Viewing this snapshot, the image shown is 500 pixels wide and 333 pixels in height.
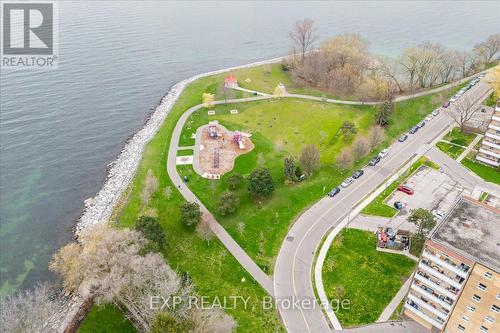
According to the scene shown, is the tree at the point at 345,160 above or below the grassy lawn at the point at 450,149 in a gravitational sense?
below

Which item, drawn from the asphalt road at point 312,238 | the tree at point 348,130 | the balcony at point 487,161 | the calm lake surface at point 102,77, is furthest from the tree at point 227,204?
the balcony at point 487,161

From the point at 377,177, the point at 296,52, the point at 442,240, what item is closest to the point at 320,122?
the point at 377,177

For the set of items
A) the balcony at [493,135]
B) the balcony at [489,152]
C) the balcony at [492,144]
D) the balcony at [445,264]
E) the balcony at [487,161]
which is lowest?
the balcony at [445,264]

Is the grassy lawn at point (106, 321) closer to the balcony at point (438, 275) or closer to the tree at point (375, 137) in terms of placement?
the balcony at point (438, 275)

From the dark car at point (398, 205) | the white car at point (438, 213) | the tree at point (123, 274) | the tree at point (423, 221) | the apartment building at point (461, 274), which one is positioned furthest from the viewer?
the dark car at point (398, 205)

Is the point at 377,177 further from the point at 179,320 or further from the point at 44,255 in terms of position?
the point at 44,255

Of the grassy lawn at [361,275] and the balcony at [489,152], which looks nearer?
the grassy lawn at [361,275]

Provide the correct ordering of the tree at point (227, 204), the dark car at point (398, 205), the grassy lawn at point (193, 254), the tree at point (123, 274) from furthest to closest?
the dark car at point (398, 205) → the tree at point (227, 204) → the grassy lawn at point (193, 254) → the tree at point (123, 274)

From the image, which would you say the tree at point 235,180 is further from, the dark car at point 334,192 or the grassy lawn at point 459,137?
the grassy lawn at point 459,137
